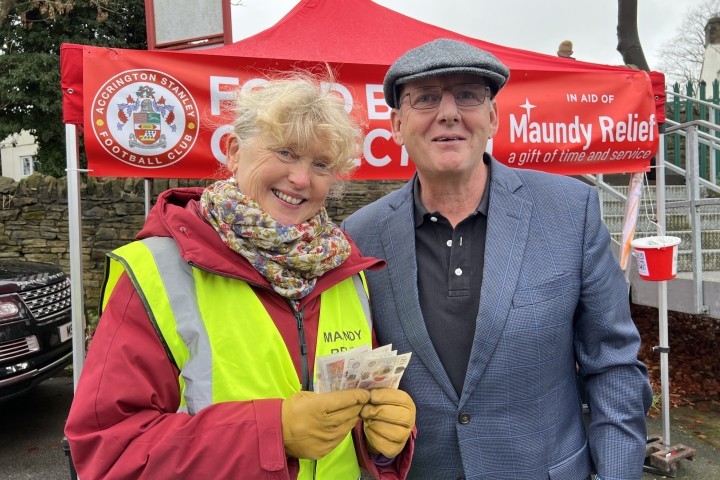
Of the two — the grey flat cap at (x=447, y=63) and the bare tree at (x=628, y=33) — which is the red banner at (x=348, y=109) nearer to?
the grey flat cap at (x=447, y=63)

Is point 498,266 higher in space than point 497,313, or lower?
higher

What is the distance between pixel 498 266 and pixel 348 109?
190 cm

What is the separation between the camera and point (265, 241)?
1416 mm

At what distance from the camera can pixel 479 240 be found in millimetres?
1847

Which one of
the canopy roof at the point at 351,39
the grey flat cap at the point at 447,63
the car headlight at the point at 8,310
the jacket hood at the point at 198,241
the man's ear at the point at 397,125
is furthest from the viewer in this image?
the car headlight at the point at 8,310

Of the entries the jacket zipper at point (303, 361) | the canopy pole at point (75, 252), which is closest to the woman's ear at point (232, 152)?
the jacket zipper at point (303, 361)

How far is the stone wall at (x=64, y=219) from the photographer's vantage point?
25.1 ft

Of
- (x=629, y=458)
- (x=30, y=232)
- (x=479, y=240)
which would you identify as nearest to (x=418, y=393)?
(x=479, y=240)

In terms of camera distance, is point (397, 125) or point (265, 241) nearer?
point (265, 241)

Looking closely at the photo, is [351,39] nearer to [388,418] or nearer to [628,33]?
[388,418]

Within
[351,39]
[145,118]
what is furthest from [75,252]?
[351,39]

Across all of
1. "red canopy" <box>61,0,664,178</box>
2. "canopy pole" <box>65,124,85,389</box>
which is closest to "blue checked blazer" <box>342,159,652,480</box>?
"red canopy" <box>61,0,664,178</box>

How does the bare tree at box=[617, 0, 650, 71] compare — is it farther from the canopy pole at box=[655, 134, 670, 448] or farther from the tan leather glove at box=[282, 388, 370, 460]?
the tan leather glove at box=[282, 388, 370, 460]

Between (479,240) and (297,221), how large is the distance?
66 cm
